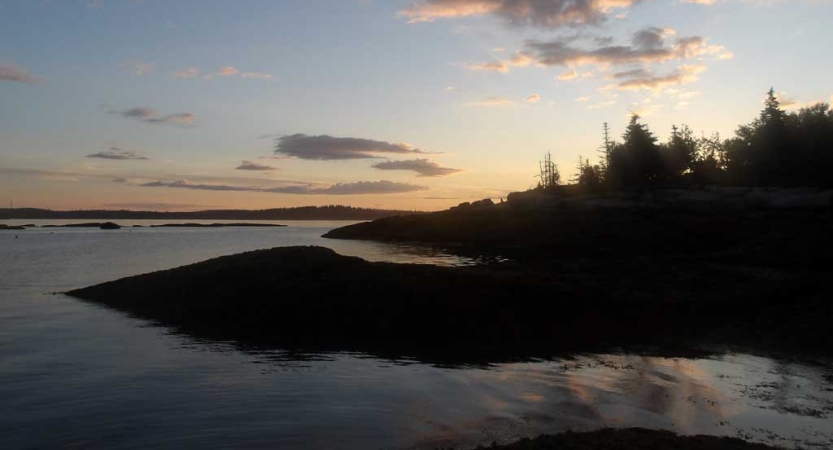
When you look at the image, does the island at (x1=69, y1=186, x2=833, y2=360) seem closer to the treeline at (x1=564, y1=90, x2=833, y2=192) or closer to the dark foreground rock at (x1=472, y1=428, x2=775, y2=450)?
the dark foreground rock at (x1=472, y1=428, x2=775, y2=450)

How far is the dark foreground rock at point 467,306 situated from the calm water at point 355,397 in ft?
6.58

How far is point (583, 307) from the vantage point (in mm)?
20656

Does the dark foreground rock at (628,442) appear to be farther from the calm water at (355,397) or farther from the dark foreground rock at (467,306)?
the dark foreground rock at (467,306)

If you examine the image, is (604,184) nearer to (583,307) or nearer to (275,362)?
(583,307)

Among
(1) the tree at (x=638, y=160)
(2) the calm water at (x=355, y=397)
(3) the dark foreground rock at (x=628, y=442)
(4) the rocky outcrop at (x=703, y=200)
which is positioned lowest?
(2) the calm water at (x=355, y=397)

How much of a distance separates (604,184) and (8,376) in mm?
82366

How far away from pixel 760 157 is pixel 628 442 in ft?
248

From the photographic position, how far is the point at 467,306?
65.7 feet

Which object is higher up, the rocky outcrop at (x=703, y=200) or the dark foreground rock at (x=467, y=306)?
the rocky outcrop at (x=703, y=200)

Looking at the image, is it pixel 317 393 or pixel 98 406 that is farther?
pixel 317 393

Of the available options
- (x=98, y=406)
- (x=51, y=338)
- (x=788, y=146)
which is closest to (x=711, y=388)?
(x=98, y=406)

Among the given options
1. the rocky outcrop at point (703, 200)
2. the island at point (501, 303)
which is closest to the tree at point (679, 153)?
the rocky outcrop at point (703, 200)

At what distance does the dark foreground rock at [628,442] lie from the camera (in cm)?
862

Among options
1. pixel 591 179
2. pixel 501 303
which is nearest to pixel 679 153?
pixel 591 179
